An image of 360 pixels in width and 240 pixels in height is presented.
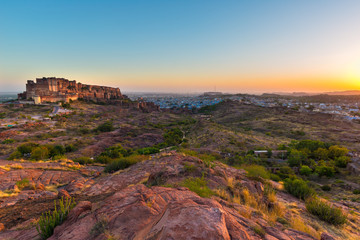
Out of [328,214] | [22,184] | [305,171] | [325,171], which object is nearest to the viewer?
[328,214]

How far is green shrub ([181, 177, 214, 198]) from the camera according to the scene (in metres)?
4.65

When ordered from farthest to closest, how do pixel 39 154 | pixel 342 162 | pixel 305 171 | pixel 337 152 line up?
pixel 337 152
pixel 342 162
pixel 305 171
pixel 39 154

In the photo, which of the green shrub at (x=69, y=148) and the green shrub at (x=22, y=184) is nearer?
the green shrub at (x=22, y=184)

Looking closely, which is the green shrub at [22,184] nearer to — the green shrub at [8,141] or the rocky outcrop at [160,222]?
the rocky outcrop at [160,222]

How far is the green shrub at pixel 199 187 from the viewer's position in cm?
465

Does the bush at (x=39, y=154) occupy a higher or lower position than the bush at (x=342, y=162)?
higher

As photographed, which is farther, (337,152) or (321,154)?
(321,154)

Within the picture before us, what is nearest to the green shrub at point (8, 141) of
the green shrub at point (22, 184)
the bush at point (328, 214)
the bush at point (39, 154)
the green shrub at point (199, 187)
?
the bush at point (39, 154)

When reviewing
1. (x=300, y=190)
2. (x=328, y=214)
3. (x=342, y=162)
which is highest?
(x=328, y=214)

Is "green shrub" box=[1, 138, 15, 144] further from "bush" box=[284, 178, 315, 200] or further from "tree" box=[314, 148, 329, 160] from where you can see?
"tree" box=[314, 148, 329, 160]

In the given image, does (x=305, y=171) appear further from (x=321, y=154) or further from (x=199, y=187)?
(x=199, y=187)

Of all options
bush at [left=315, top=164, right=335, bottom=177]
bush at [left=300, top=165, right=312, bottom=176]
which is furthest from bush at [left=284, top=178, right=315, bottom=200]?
bush at [left=315, top=164, right=335, bottom=177]

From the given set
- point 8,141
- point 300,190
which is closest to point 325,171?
point 300,190

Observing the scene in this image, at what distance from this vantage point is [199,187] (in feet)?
17.1
